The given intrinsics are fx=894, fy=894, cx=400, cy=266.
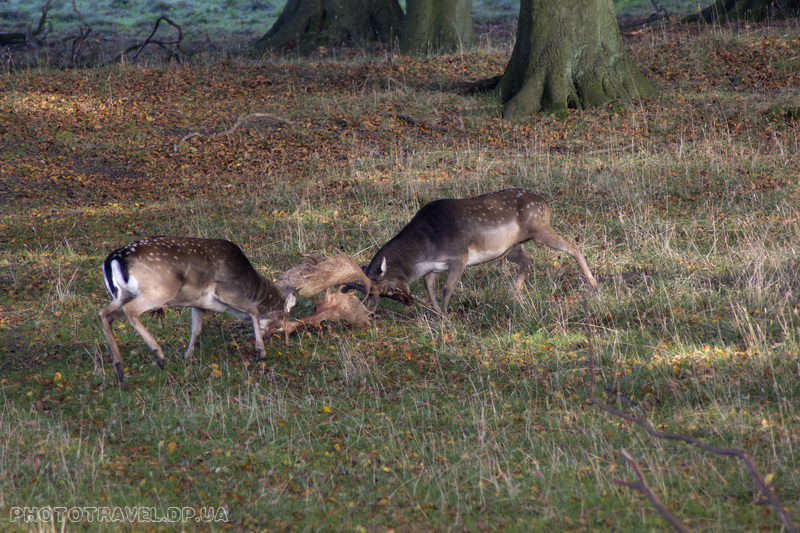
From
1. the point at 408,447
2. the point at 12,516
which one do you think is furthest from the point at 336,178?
the point at 12,516

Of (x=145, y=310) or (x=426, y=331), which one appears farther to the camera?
(x=426, y=331)

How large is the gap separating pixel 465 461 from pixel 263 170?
1027 cm

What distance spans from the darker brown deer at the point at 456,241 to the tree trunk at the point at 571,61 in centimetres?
737

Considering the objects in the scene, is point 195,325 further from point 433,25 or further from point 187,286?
point 433,25

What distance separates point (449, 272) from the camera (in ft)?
29.9

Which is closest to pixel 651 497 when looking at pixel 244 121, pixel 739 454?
pixel 739 454

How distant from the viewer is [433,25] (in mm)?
22344

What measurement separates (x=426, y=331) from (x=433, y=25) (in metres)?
15.5

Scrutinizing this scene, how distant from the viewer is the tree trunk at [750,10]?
20859 mm

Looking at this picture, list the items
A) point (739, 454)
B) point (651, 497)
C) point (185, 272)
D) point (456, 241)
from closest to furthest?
point (651, 497)
point (739, 454)
point (185, 272)
point (456, 241)

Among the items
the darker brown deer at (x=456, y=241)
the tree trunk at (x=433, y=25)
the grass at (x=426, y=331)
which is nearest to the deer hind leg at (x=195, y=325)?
the grass at (x=426, y=331)

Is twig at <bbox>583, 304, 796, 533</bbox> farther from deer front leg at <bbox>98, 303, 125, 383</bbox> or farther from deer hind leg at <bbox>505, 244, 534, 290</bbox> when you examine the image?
deer hind leg at <bbox>505, 244, 534, 290</bbox>

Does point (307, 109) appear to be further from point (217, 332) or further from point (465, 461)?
point (465, 461)

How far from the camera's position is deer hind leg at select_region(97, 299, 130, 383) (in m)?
7.64
